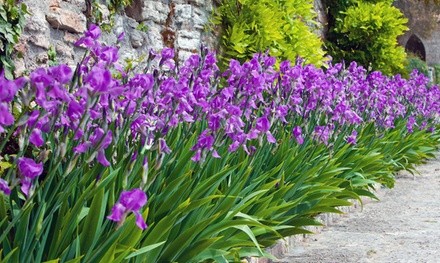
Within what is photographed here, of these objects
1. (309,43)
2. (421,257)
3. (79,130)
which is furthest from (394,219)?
(79,130)

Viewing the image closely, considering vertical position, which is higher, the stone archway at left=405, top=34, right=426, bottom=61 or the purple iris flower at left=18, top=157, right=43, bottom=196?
the purple iris flower at left=18, top=157, right=43, bottom=196

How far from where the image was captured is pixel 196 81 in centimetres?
371

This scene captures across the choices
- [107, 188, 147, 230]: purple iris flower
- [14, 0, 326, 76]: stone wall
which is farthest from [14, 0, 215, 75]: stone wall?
[107, 188, 147, 230]: purple iris flower

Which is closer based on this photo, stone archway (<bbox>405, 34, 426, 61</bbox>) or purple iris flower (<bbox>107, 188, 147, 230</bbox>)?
purple iris flower (<bbox>107, 188, 147, 230</bbox>)

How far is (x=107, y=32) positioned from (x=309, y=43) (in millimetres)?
3397

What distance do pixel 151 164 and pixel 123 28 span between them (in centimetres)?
261

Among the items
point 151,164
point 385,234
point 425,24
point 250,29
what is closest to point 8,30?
point 151,164

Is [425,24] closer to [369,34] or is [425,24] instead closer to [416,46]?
[416,46]

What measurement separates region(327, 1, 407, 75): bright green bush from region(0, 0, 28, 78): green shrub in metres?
8.09

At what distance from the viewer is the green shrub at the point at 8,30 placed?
3795mm

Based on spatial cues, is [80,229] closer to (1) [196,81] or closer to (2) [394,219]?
(1) [196,81]

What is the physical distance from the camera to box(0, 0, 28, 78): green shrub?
12.5ft

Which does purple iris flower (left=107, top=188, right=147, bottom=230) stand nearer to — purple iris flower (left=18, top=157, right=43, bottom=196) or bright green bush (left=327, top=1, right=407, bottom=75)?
purple iris flower (left=18, top=157, right=43, bottom=196)

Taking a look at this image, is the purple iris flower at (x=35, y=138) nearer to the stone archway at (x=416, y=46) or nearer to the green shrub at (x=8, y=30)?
the green shrub at (x=8, y=30)
